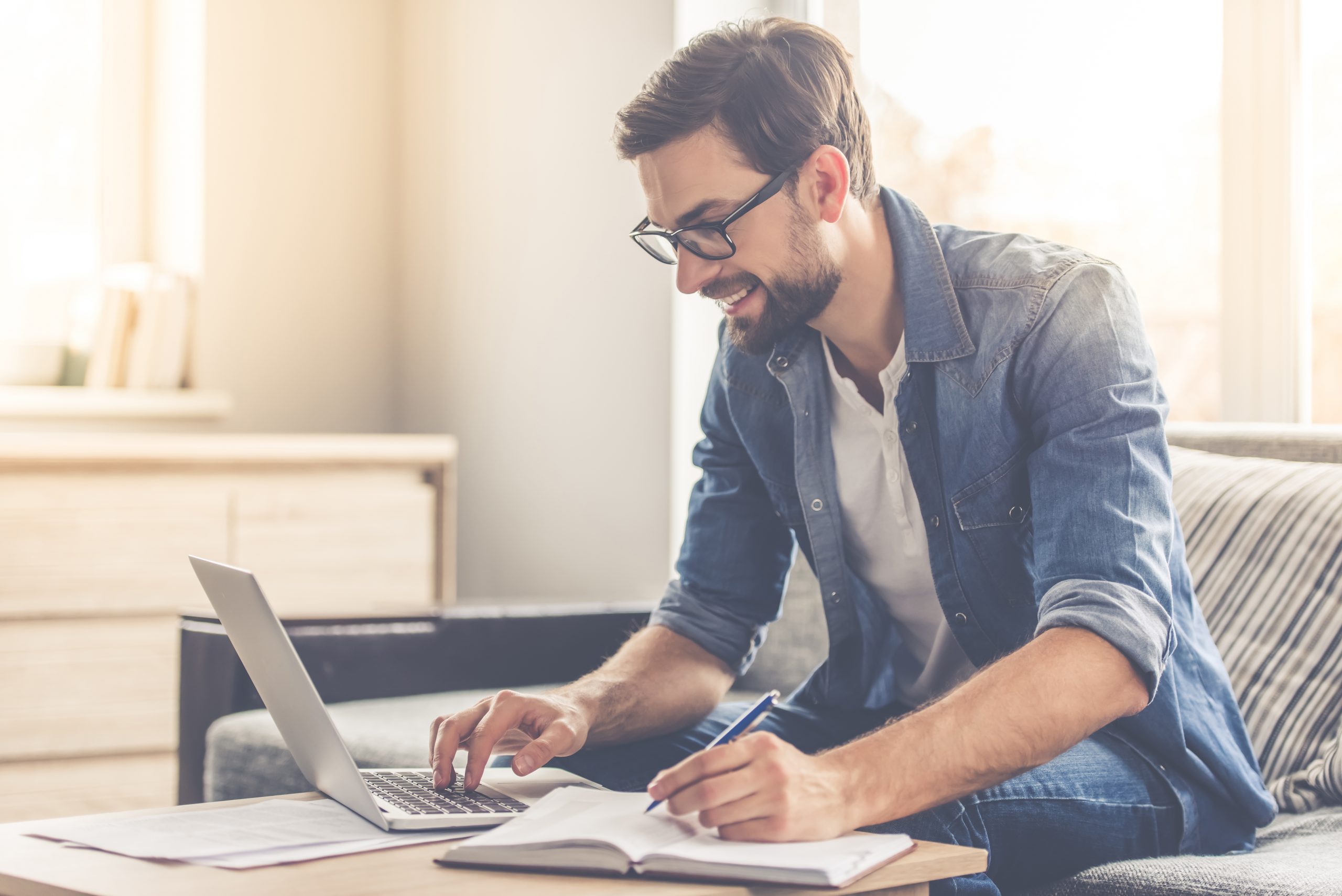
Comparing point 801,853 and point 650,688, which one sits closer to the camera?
point 801,853

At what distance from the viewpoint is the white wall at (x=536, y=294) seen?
279 cm

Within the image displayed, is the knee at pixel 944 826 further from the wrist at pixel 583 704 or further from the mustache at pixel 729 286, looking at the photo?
the mustache at pixel 729 286

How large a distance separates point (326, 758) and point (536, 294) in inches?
85.4

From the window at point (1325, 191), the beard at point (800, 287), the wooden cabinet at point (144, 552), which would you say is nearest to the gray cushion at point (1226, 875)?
the beard at point (800, 287)

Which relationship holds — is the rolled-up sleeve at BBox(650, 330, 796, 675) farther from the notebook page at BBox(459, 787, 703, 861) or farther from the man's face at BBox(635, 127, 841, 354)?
the notebook page at BBox(459, 787, 703, 861)

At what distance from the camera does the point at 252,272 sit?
11.1ft

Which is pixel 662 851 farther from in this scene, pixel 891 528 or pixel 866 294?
pixel 866 294

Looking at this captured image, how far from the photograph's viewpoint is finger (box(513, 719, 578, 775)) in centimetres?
107

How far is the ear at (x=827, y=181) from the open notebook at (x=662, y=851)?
0.70 meters

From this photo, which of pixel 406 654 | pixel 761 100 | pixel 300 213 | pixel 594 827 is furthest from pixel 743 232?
pixel 300 213

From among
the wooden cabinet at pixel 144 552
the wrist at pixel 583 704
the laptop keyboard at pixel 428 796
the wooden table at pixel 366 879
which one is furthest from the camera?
the wooden cabinet at pixel 144 552

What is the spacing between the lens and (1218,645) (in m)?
1.54

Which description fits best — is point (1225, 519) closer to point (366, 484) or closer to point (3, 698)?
point (366, 484)

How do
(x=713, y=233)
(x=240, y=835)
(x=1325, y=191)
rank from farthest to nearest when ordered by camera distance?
(x=1325, y=191)
(x=713, y=233)
(x=240, y=835)
